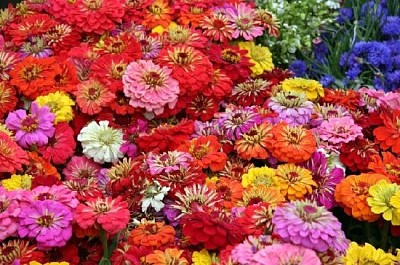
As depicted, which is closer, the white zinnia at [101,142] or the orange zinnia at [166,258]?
the orange zinnia at [166,258]

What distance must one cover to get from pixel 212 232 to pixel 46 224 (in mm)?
436

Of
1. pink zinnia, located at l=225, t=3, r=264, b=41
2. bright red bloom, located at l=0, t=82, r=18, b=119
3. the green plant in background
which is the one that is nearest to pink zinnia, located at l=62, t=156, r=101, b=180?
bright red bloom, located at l=0, t=82, r=18, b=119

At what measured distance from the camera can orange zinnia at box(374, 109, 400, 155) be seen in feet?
8.16

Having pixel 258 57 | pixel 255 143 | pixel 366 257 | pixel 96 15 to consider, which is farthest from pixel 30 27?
pixel 366 257

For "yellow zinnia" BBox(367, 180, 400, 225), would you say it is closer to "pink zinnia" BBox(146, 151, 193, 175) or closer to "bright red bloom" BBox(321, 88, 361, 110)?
"pink zinnia" BBox(146, 151, 193, 175)

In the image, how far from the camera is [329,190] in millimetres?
2320

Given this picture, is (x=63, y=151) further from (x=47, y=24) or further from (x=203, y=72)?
(x=47, y=24)

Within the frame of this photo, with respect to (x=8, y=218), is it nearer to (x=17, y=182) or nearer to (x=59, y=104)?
(x=17, y=182)

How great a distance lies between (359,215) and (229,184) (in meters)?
0.39

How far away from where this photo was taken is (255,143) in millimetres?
2455

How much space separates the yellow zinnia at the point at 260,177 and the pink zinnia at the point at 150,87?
0.44m

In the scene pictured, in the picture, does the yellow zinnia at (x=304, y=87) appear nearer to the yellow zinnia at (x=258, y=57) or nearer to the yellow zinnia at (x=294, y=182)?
the yellow zinnia at (x=258, y=57)

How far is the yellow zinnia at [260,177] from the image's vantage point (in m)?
2.30

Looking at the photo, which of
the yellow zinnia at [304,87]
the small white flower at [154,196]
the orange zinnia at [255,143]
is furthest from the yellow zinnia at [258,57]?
the small white flower at [154,196]
